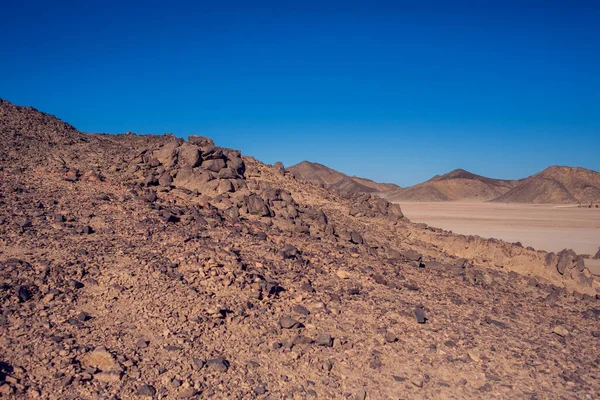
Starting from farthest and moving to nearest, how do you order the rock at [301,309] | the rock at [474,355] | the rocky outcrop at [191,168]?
the rocky outcrop at [191,168]
the rock at [301,309]
the rock at [474,355]

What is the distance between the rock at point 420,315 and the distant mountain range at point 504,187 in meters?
49.7

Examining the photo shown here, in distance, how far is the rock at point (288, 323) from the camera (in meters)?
5.78

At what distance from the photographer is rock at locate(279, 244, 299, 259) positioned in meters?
7.57

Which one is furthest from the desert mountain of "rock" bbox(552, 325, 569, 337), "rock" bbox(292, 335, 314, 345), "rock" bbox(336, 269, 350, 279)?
"rock" bbox(292, 335, 314, 345)

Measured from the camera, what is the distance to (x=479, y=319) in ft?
22.8

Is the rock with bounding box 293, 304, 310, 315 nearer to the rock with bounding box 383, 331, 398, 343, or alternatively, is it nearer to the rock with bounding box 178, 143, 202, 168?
the rock with bounding box 383, 331, 398, 343

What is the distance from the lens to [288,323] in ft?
19.0

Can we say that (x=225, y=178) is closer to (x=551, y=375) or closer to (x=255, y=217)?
(x=255, y=217)

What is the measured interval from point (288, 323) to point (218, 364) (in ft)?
3.77

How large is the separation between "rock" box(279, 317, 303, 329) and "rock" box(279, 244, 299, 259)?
1.80 meters

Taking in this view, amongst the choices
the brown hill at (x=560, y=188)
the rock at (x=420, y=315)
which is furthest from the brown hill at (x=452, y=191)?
the rock at (x=420, y=315)

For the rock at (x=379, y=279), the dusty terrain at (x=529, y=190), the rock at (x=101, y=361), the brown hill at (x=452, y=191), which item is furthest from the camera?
the brown hill at (x=452, y=191)

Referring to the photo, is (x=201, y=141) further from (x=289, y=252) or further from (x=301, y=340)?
(x=301, y=340)

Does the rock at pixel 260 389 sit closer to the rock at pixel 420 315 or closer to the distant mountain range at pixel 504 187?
→ the rock at pixel 420 315
